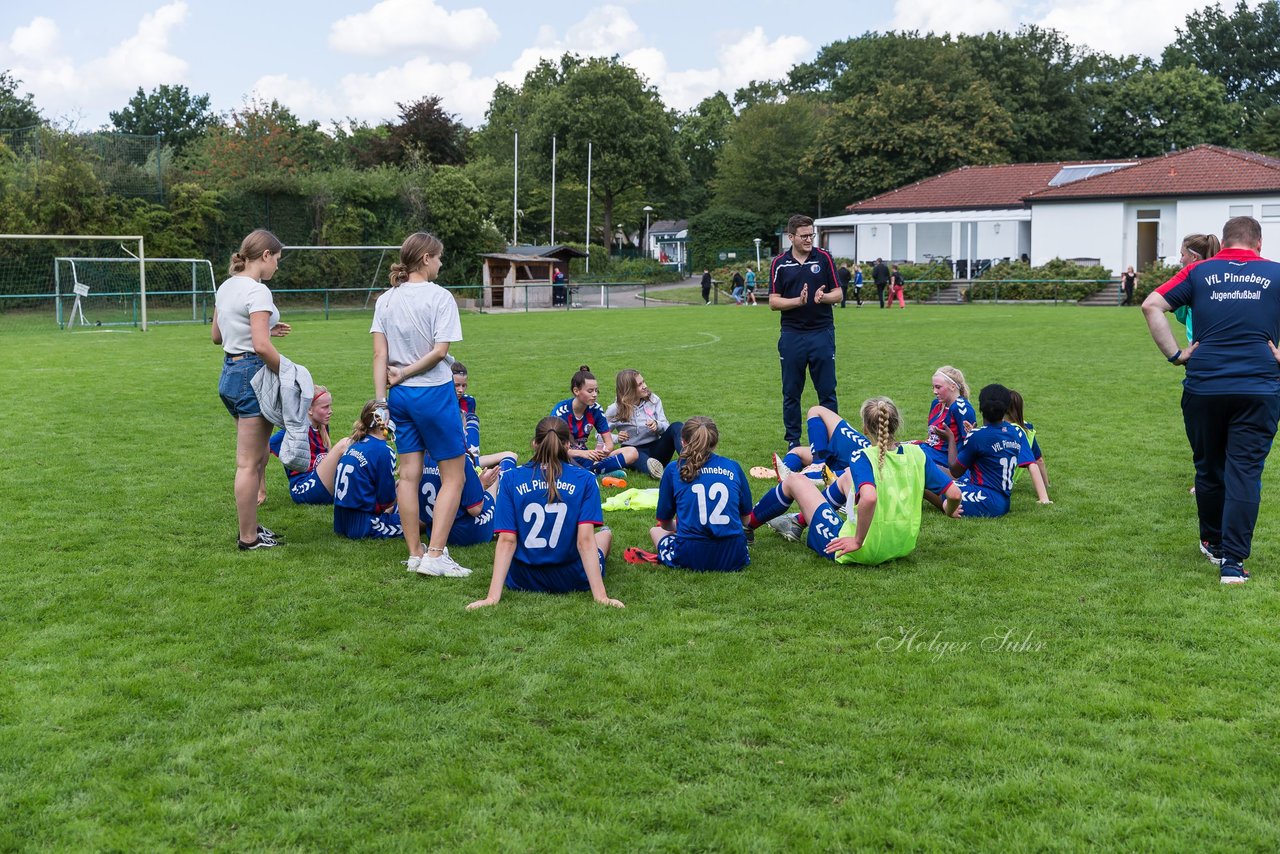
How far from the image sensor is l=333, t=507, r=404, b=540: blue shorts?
6855mm

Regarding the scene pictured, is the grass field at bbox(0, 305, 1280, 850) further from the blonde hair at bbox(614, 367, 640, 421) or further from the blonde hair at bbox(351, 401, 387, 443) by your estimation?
the blonde hair at bbox(614, 367, 640, 421)

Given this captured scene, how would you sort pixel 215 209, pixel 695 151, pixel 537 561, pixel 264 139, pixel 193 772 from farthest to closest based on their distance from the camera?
1. pixel 695 151
2. pixel 264 139
3. pixel 215 209
4. pixel 537 561
5. pixel 193 772

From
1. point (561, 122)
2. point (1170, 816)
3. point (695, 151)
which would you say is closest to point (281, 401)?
point (1170, 816)

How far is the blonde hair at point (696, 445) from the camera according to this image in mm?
5941

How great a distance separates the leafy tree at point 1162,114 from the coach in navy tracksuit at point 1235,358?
6301 centimetres

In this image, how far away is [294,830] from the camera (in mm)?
3355

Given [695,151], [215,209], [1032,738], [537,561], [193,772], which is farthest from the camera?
[695,151]

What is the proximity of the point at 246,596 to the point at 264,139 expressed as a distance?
41.1 metres

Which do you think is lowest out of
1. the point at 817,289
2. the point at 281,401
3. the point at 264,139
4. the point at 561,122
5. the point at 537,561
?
the point at 537,561

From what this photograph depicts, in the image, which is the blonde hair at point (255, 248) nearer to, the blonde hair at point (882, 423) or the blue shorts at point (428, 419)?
the blue shorts at point (428, 419)

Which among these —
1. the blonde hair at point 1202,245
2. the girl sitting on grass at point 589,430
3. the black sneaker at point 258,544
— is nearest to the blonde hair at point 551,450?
the black sneaker at point 258,544

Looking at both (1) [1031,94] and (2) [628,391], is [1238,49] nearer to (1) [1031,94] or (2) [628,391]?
(1) [1031,94]

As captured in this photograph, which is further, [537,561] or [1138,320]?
[1138,320]

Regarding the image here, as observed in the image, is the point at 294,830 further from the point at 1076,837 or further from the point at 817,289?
the point at 817,289
